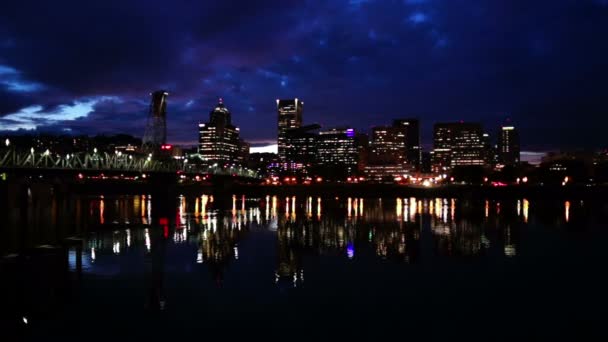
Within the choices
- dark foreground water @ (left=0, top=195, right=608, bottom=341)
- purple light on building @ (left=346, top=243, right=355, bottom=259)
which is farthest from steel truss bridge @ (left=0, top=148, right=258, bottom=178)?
purple light on building @ (left=346, top=243, right=355, bottom=259)

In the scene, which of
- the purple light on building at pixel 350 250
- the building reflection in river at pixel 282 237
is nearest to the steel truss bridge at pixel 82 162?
the building reflection in river at pixel 282 237

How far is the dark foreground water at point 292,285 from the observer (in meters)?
17.3

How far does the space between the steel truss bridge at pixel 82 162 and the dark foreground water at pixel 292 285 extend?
42033mm

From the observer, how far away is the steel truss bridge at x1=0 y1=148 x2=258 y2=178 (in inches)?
3012

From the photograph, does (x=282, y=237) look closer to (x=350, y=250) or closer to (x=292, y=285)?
(x=350, y=250)

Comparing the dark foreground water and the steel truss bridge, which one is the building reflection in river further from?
the steel truss bridge

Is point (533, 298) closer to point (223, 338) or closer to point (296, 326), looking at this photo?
point (296, 326)

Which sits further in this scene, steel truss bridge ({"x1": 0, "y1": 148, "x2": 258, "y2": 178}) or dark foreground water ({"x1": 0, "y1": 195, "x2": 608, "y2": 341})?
steel truss bridge ({"x1": 0, "y1": 148, "x2": 258, "y2": 178})

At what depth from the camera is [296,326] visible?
1755 cm

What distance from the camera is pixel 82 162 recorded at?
12325 centimetres

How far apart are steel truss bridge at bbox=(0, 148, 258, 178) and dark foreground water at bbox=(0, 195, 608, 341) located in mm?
42033

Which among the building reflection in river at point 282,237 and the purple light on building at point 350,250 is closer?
the building reflection in river at point 282,237

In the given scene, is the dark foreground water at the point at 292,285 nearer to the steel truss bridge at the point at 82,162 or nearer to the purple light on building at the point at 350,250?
the purple light on building at the point at 350,250

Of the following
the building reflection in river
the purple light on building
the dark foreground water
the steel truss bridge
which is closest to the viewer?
the dark foreground water
